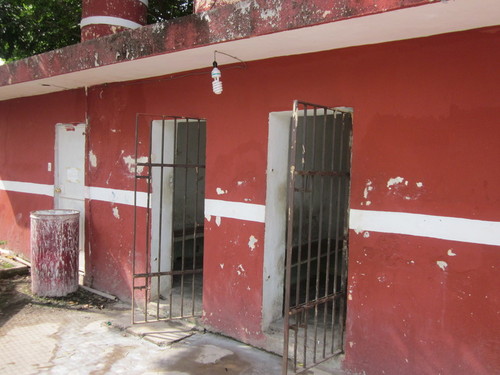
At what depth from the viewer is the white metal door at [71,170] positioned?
6176 mm

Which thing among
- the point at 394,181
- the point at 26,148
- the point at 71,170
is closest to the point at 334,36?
the point at 394,181

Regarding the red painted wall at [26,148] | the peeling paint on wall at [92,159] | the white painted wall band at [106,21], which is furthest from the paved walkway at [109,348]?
the white painted wall band at [106,21]

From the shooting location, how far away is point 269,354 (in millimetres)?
3986

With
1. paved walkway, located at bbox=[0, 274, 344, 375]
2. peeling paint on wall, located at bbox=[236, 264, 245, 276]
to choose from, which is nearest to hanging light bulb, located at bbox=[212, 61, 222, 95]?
peeling paint on wall, located at bbox=[236, 264, 245, 276]

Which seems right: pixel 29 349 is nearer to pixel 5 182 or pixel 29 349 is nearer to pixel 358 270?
pixel 358 270

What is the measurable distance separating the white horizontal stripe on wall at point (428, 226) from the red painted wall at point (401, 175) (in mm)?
46

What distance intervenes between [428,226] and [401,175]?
42 cm

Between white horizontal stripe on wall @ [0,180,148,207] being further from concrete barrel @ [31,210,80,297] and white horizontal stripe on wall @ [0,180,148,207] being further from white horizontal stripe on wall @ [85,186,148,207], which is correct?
concrete barrel @ [31,210,80,297]

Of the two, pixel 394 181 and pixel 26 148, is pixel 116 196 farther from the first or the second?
pixel 394 181

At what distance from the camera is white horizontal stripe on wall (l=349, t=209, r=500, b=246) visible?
2867mm

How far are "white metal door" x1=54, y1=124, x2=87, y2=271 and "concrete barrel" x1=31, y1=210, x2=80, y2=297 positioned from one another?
68cm

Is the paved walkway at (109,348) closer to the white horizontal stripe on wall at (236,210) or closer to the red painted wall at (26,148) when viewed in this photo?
the white horizontal stripe on wall at (236,210)

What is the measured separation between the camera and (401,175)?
3.22 metres

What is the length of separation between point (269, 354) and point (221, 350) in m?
0.46
